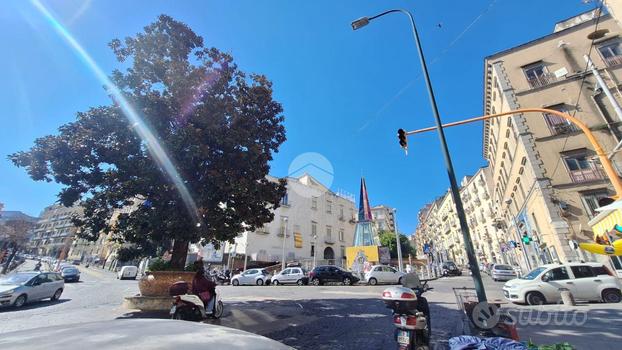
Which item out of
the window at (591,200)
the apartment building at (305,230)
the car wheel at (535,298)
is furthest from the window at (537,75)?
the apartment building at (305,230)

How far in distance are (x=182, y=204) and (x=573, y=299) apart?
14787 mm

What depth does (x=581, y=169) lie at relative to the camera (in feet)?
64.5

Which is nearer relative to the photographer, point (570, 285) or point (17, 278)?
point (570, 285)

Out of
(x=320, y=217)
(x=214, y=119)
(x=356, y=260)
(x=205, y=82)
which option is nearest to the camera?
(x=214, y=119)

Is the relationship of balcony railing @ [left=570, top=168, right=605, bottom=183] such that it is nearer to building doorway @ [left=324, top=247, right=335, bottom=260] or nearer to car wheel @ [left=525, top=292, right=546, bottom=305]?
car wheel @ [left=525, top=292, right=546, bottom=305]

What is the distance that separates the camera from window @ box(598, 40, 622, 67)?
20.8 metres

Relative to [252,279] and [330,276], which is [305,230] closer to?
[252,279]

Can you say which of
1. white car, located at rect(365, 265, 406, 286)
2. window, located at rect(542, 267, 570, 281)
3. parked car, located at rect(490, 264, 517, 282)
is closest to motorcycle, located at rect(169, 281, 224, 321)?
window, located at rect(542, 267, 570, 281)

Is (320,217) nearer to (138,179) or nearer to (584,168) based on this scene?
(584,168)

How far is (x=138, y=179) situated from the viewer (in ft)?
29.1

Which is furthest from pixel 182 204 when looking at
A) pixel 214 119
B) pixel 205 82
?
pixel 205 82

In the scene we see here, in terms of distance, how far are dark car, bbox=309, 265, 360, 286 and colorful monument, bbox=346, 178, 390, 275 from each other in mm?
5939

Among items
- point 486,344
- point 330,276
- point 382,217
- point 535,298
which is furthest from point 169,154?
point 382,217

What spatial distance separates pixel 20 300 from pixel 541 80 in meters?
35.3
